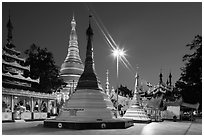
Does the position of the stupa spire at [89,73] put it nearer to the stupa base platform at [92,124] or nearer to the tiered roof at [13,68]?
the stupa base platform at [92,124]

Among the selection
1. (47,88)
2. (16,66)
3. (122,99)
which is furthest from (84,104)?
(122,99)

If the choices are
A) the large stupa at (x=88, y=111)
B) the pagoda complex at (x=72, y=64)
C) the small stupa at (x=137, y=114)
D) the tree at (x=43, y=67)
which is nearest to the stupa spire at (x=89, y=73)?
the large stupa at (x=88, y=111)

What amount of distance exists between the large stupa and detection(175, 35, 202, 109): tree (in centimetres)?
1760

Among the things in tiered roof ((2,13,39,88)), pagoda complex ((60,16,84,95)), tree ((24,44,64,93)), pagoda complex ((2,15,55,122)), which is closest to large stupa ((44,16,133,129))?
pagoda complex ((2,15,55,122))

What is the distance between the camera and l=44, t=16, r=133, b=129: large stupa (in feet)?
49.2

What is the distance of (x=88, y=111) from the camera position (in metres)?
15.7

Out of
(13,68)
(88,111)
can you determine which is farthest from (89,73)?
(13,68)

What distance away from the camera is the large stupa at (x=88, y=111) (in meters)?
15.0

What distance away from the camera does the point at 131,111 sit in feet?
79.9

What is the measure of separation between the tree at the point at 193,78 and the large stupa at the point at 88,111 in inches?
693

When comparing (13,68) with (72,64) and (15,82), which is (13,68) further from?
(72,64)

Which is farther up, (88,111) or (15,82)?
(15,82)

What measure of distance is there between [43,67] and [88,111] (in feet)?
82.7

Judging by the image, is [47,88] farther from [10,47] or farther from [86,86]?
[86,86]
